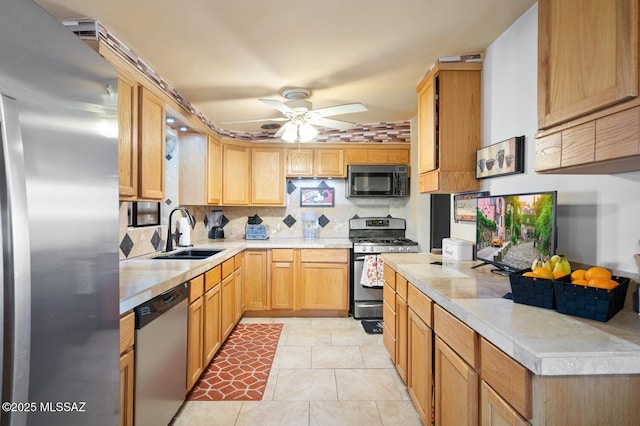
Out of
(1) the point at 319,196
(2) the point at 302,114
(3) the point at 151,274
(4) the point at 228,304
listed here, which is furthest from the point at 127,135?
(1) the point at 319,196

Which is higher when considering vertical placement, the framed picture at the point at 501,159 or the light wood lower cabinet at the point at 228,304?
the framed picture at the point at 501,159

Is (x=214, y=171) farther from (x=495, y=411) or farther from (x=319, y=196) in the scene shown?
(x=495, y=411)

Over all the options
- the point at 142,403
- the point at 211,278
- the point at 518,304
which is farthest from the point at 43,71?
the point at 211,278

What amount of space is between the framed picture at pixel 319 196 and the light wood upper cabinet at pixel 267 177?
433mm

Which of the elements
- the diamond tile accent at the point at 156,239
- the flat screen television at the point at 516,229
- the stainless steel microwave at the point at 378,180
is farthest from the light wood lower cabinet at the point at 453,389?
the stainless steel microwave at the point at 378,180

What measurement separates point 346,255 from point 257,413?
2092 millimetres

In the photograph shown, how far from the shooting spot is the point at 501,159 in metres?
2.04

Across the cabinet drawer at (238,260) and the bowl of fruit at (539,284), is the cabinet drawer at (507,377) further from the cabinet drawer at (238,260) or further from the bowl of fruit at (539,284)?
the cabinet drawer at (238,260)

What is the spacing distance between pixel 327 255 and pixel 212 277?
1.58 meters

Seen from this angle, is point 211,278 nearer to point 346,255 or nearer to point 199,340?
point 199,340

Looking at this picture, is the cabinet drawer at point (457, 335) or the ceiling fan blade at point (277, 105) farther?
the ceiling fan blade at point (277, 105)

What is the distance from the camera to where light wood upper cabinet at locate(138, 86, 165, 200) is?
214 centimetres

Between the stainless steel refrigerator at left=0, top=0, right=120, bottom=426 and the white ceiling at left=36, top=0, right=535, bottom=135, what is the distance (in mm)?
995

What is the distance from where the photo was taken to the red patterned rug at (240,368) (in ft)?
7.54
